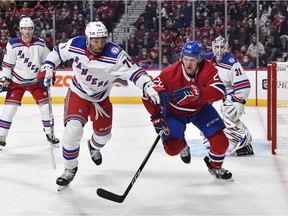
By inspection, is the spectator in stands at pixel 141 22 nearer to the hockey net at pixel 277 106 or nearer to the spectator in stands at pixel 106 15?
the spectator in stands at pixel 106 15

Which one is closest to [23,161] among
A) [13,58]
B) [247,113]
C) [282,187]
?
[13,58]

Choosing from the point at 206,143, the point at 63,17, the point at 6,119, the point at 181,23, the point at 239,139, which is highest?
the point at 63,17

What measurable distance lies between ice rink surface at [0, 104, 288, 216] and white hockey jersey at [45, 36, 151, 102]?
685mm

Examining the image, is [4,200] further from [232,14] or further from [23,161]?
[232,14]

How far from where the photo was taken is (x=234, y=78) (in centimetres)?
586

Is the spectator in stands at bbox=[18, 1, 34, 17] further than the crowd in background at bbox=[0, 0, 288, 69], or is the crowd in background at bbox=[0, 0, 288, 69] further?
the spectator in stands at bbox=[18, 1, 34, 17]

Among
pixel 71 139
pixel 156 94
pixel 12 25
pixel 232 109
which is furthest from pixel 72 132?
pixel 12 25

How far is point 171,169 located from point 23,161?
1.33 m

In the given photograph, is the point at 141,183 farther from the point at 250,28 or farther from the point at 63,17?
the point at 63,17

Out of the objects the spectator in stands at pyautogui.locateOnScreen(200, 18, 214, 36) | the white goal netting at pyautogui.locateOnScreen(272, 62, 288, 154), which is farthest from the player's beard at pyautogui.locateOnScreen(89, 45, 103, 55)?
the spectator in stands at pyautogui.locateOnScreen(200, 18, 214, 36)

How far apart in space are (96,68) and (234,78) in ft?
5.33

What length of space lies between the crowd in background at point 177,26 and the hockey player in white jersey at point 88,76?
17.8 ft

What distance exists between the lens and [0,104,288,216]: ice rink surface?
4.23 metres

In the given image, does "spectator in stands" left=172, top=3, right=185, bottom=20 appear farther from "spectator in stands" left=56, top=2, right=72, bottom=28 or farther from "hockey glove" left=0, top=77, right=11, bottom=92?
"hockey glove" left=0, top=77, right=11, bottom=92
